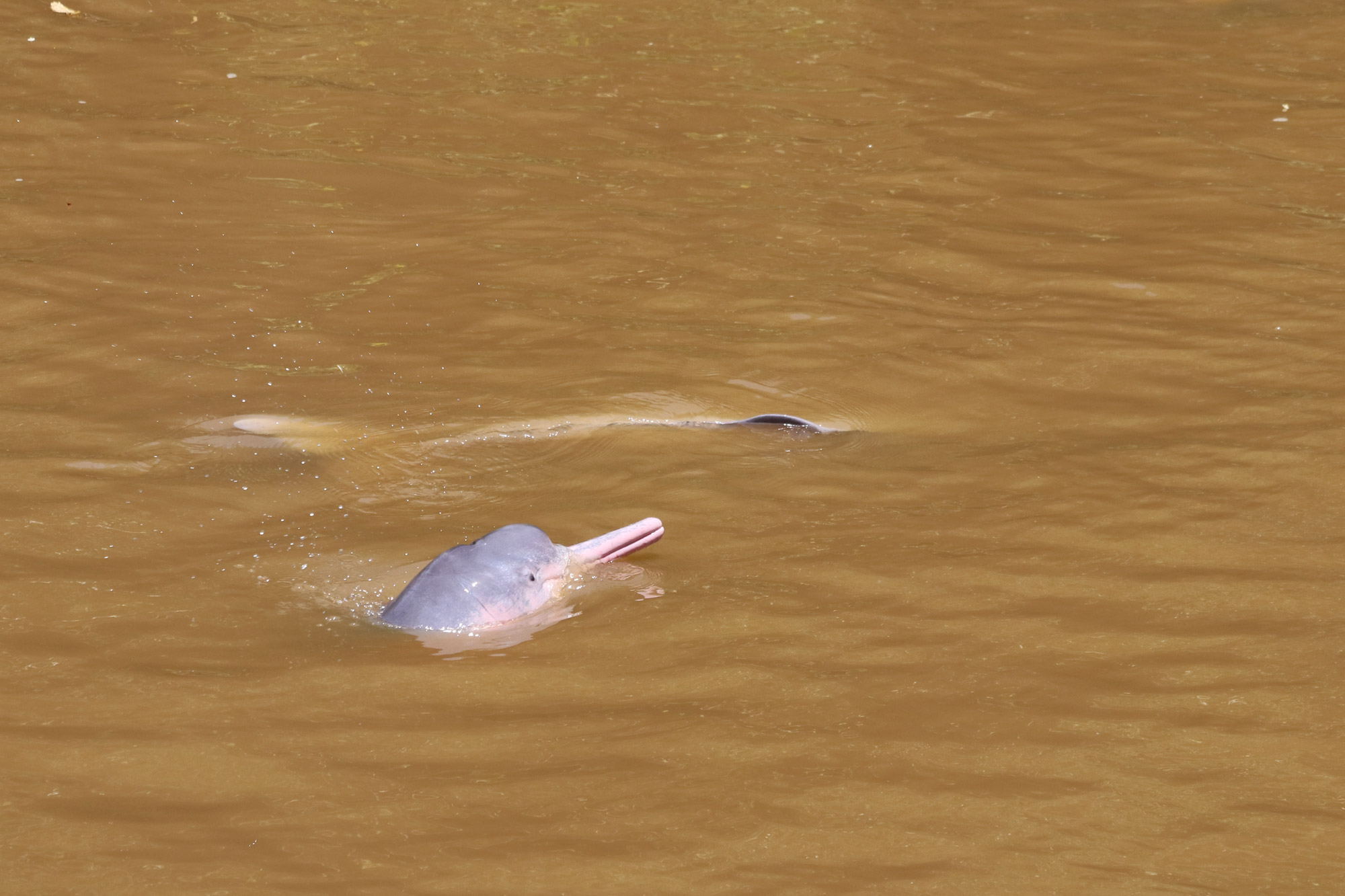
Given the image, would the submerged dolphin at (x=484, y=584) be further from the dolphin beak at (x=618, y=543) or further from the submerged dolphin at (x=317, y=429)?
the submerged dolphin at (x=317, y=429)

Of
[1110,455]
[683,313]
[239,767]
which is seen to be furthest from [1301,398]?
[239,767]

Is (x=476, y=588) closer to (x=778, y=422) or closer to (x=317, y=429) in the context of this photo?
(x=317, y=429)

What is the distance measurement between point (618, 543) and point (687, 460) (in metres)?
0.87

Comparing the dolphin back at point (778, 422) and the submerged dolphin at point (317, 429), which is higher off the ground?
the dolphin back at point (778, 422)

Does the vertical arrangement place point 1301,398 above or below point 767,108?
below

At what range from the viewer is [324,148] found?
7.88 meters

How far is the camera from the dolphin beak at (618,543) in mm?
3916

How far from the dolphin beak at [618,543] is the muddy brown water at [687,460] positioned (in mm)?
108

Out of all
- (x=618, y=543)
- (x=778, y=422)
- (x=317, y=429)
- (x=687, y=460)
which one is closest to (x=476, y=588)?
(x=618, y=543)

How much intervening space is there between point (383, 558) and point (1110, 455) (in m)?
2.27

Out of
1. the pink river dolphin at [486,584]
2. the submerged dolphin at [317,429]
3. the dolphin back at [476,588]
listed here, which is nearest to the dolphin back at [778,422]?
the submerged dolphin at [317,429]

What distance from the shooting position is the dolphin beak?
12.8 feet

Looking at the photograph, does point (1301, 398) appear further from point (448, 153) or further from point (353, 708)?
A: point (448, 153)

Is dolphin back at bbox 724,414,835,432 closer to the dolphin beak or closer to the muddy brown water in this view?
the muddy brown water
